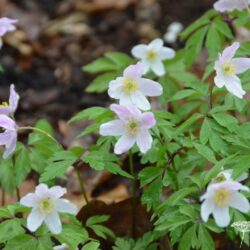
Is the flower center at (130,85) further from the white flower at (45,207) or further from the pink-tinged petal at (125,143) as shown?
the white flower at (45,207)

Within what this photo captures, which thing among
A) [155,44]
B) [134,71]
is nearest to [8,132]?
[134,71]

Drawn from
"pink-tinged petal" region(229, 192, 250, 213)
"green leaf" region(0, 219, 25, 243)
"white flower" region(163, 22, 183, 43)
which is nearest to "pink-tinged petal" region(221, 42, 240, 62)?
"pink-tinged petal" region(229, 192, 250, 213)

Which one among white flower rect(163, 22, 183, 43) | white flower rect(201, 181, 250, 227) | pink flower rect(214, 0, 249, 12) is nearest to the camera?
white flower rect(201, 181, 250, 227)

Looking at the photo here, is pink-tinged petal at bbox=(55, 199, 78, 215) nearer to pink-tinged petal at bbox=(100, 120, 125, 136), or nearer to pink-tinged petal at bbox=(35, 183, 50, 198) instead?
pink-tinged petal at bbox=(35, 183, 50, 198)

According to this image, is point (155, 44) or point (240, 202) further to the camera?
point (155, 44)

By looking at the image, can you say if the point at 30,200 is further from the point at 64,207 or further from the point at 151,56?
the point at 151,56

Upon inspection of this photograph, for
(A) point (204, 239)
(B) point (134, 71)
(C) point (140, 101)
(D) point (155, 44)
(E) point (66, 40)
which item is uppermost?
(B) point (134, 71)

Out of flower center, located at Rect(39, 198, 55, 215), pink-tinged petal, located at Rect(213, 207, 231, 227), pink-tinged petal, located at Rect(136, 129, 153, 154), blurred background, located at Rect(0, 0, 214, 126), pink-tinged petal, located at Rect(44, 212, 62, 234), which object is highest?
pink-tinged petal, located at Rect(136, 129, 153, 154)
